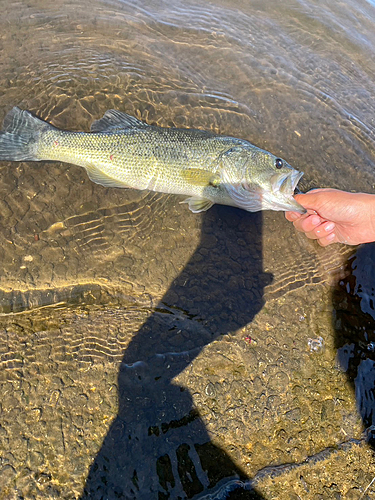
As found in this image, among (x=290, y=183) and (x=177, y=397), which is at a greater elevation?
(x=290, y=183)

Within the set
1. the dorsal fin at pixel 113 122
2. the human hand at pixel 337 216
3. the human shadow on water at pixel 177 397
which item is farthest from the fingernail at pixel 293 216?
the dorsal fin at pixel 113 122

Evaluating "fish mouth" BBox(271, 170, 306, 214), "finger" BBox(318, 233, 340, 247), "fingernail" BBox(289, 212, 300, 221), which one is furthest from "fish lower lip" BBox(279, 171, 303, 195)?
"finger" BBox(318, 233, 340, 247)

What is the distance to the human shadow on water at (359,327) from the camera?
3358mm

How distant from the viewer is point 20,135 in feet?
13.9

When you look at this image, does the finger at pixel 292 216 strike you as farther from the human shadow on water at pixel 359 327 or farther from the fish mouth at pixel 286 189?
the human shadow on water at pixel 359 327

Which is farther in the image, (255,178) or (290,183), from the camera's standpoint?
(255,178)

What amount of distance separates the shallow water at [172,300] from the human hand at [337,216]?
0.81 feet

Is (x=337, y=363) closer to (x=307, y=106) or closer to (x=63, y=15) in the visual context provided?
(x=307, y=106)

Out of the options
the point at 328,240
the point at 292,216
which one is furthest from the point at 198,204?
the point at 328,240

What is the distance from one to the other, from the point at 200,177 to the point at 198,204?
1.12 feet

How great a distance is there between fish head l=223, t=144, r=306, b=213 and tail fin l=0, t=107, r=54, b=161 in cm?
244

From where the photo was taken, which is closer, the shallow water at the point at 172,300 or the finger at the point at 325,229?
the shallow water at the point at 172,300

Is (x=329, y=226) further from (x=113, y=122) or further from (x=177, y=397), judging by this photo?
(x=113, y=122)

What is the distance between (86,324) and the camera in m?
3.42
